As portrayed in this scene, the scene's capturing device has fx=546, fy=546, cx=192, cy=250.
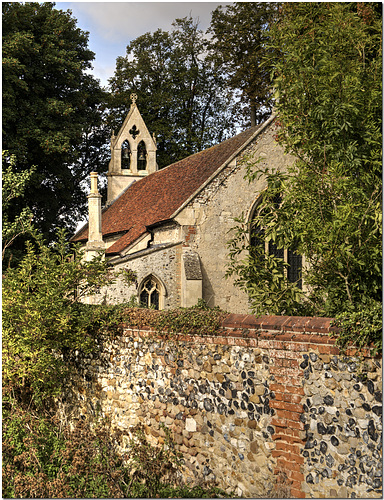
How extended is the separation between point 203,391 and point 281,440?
5.32ft

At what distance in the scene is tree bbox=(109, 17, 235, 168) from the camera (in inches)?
1422

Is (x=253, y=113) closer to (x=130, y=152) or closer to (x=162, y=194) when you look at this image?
(x=130, y=152)

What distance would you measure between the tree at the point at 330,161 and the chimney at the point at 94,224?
1288 centimetres

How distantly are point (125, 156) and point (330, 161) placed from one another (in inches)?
1105

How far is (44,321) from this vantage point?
10.1 metres

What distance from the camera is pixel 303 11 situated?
340 inches

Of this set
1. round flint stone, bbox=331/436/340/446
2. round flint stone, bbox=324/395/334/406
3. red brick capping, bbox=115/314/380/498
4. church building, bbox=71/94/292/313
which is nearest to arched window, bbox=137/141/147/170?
church building, bbox=71/94/292/313

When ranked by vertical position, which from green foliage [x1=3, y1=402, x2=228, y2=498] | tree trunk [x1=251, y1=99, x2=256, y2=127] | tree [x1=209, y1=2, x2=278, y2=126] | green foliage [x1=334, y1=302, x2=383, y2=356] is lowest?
green foliage [x1=3, y1=402, x2=228, y2=498]

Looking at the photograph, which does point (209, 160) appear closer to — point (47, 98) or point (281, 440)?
point (47, 98)

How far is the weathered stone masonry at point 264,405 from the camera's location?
5.92 m

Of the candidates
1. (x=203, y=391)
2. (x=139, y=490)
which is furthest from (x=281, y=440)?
(x=139, y=490)

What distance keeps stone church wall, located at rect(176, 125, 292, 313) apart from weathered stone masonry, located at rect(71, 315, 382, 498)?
8.97 m

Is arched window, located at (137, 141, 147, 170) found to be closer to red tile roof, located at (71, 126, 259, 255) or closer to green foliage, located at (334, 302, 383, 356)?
red tile roof, located at (71, 126, 259, 255)

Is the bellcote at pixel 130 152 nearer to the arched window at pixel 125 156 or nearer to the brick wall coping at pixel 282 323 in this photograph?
the arched window at pixel 125 156
